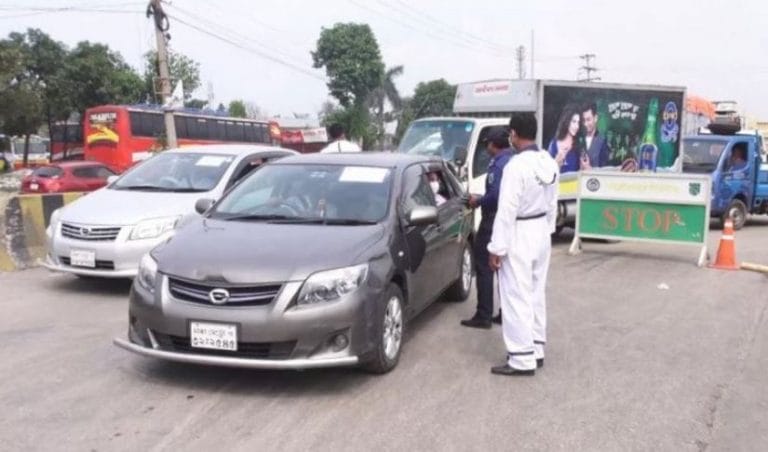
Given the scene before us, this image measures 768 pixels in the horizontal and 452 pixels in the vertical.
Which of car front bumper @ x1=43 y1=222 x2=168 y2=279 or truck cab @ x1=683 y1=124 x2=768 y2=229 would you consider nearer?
car front bumper @ x1=43 y1=222 x2=168 y2=279

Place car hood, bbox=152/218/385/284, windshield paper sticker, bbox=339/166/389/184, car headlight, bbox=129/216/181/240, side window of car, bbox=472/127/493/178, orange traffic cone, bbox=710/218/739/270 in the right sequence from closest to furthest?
car hood, bbox=152/218/385/284
windshield paper sticker, bbox=339/166/389/184
car headlight, bbox=129/216/181/240
orange traffic cone, bbox=710/218/739/270
side window of car, bbox=472/127/493/178

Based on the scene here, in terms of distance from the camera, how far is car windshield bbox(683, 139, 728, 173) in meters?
15.5

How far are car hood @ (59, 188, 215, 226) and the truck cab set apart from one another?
11121 millimetres

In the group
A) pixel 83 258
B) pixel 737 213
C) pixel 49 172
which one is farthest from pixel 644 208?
pixel 49 172

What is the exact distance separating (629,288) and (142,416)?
6.06 meters

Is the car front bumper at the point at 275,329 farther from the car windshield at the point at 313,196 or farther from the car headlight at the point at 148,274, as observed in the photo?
the car windshield at the point at 313,196

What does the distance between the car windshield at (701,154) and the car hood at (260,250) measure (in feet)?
39.8

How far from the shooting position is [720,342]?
640 centimetres

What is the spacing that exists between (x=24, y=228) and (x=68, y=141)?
90.2 feet

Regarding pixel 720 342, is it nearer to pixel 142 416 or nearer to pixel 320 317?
pixel 320 317

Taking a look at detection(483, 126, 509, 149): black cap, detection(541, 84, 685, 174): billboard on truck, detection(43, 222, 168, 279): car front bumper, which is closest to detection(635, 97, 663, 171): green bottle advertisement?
detection(541, 84, 685, 174): billboard on truck

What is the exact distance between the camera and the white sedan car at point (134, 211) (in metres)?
7.62

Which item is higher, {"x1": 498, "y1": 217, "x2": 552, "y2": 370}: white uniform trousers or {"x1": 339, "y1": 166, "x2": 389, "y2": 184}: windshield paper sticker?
{"x1": 339, "y1": 166, "x2": 389, "y2": 184}: windshield paper sticker

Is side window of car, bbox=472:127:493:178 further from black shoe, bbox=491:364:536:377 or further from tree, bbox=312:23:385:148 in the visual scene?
tree, bbox=312:23:385:148
